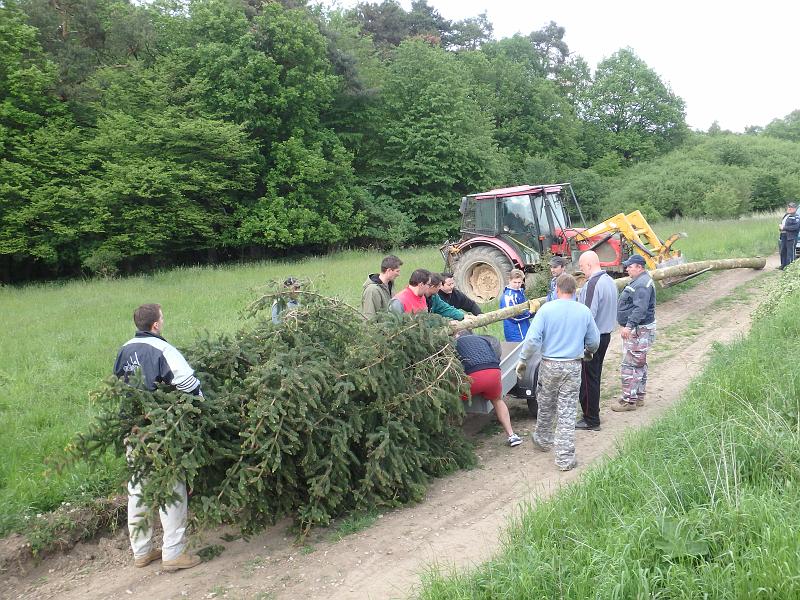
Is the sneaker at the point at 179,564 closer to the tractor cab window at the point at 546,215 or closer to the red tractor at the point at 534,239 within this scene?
the red tractor at the point at 534,239

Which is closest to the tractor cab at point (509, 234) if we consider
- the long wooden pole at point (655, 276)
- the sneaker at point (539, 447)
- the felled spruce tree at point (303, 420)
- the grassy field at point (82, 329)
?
the long wooden pole at point (655, 276)

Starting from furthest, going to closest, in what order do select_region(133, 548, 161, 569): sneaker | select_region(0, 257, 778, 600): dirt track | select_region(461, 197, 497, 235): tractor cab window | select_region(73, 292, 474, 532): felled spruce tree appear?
select_region(461, 197, 497, 235): tractor cab window, select_region(133, 548, 161, 569): sneaker, select_region(73, 292, 474, 532): felled spruce tree, select_region(0, 257, 778, 600): dirt track

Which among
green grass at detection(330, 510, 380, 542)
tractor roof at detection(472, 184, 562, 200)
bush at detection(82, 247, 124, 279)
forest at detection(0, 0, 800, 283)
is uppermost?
forest at detection(0, 0, 800, 283)

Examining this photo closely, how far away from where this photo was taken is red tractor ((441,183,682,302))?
12.1 m

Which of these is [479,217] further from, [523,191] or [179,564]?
[179,564]

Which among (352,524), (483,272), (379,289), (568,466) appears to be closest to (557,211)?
(483,272)

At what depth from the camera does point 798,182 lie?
39.2 metres

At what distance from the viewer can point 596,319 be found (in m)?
6.61

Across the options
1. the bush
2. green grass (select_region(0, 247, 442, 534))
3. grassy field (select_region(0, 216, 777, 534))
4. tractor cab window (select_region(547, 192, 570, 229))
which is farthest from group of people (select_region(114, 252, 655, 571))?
the bush

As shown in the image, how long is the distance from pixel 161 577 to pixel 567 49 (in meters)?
60.3

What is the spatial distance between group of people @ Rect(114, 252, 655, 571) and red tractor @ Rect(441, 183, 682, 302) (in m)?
4.67

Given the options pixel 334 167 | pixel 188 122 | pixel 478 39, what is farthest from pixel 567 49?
pixel 188 122

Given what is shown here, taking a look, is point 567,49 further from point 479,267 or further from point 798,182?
point 479,267

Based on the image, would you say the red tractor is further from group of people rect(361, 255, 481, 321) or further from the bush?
the bush
